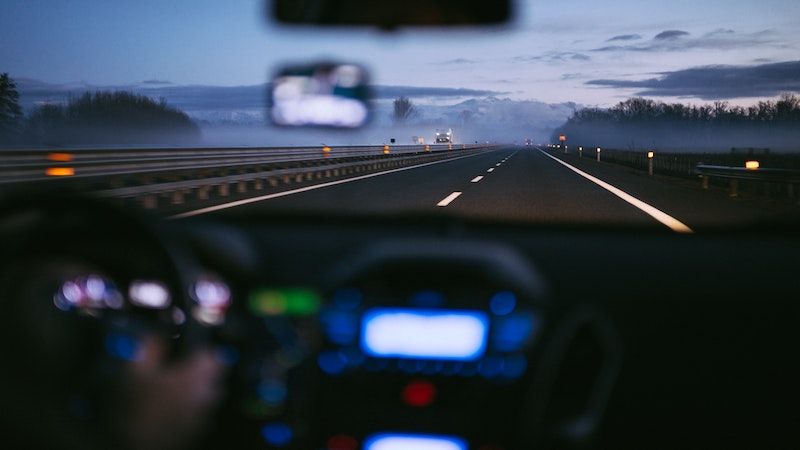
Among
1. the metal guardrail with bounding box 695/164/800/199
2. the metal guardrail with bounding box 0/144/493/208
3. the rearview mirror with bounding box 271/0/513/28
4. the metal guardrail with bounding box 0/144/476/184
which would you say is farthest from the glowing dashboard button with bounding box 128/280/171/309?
the metal guardrail with bounding box 0/144/476/184

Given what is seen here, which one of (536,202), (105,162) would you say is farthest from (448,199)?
(105,162)

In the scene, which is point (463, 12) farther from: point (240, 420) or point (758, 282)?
point (758, 282)

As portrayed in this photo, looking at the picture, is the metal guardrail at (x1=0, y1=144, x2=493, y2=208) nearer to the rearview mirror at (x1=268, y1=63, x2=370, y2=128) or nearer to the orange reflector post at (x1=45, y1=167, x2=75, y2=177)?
the orange reflector post at (x1=45, y1=167, x2=75, y2=177)

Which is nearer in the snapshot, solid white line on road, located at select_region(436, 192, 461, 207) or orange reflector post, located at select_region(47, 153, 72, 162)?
orange reflector post, located at select_region(47, 153, 72, 162)

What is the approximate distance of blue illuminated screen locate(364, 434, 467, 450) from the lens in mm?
2705

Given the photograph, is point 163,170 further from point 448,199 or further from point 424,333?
point 424,333

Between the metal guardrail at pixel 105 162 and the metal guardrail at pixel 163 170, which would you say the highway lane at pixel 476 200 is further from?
the metal guardrail at pixel 105 162

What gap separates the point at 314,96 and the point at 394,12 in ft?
1.64

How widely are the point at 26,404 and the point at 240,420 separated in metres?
0.70

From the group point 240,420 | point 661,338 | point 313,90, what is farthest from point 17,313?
point 661,338

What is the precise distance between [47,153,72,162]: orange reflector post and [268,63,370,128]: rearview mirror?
6.97 meters

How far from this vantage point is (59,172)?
905 cm

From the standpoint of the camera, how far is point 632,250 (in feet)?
18.3

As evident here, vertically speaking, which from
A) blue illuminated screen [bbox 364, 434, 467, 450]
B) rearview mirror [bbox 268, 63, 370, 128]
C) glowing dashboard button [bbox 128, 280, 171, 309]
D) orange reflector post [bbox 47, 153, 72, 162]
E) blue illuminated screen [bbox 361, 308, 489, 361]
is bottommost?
blue illuminated screen [bbox 364, 434, 467, 450]
